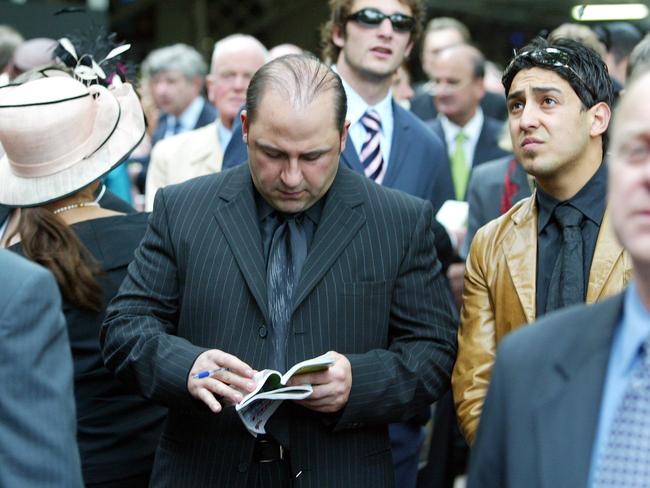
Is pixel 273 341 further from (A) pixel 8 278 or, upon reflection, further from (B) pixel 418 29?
(B) pixel 418 29

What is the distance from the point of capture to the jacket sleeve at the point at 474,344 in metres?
3.66

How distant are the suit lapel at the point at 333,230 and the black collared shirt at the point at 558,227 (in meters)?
0.59

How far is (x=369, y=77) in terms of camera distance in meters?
5.32

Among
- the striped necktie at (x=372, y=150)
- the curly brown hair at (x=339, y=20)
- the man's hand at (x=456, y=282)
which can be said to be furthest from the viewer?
the man's hand at (x=456, y=282)

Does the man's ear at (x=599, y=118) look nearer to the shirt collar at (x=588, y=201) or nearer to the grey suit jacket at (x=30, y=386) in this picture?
the shirt collar at (x=588, y=201)

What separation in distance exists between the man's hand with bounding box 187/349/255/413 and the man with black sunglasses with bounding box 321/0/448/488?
1.74m

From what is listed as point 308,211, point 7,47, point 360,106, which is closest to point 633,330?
point 308,211

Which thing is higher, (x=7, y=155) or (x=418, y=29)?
(x=418, y=29)

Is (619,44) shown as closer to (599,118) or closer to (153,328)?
(599,118)

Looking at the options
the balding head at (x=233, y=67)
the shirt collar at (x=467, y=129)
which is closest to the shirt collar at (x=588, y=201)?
the balding head at (x=233, y=67)

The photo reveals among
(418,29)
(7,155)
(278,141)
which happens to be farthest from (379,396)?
(418,29)

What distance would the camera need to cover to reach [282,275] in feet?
12.0

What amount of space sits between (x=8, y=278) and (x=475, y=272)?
1.73 meters

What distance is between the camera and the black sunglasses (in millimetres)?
5391
